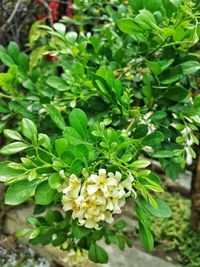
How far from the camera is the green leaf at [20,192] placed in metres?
0.85

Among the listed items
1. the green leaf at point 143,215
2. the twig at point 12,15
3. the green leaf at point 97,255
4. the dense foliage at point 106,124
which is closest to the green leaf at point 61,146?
the dense foliage at point 106,124

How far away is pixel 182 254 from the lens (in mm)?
1969

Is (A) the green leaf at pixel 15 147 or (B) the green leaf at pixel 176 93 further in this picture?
(B) the green leaf at pixel 176 93

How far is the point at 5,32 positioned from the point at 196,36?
1400 mm

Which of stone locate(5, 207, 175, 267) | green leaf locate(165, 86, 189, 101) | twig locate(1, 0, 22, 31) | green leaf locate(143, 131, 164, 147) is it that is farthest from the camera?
twig locate(1, 0, 22, 31)

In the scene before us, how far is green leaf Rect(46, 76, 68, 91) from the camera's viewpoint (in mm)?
1257

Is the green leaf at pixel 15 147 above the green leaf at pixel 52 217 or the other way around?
above

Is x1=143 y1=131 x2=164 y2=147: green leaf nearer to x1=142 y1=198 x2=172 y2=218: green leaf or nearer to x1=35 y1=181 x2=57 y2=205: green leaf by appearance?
x1=142 y1=198 x2=172 y2=218: green leaf

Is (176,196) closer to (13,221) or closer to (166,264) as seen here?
(166,264)

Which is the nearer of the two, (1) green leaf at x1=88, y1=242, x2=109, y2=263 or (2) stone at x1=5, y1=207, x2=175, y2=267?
(1) green leaf at x1=88, y1=242, x2=109, y2=263

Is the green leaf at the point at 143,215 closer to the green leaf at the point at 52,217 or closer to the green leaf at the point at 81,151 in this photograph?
the green leaf at the point at 81,151

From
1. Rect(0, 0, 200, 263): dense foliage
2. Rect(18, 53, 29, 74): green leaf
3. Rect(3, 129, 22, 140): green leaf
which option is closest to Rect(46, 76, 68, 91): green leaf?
Rect(0, 0, 200, 263): dense foliage

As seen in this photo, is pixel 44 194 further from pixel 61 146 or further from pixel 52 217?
pixel 52 217

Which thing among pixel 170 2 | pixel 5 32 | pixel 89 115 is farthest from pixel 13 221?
pixel 170 2
